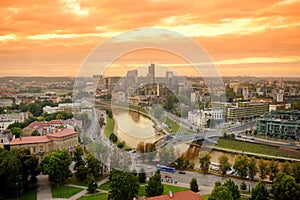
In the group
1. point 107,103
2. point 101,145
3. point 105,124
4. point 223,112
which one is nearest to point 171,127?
point 105,124

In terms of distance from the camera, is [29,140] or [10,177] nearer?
[10,177]

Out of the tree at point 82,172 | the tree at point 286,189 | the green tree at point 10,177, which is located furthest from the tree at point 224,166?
the green tree at point 10,177

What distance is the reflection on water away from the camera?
6957 mm

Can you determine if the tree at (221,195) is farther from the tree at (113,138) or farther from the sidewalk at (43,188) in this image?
the tree at (113,138)

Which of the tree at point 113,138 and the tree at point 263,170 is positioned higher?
the tree at point 113,138

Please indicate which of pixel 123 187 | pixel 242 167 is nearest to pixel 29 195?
pixel 123 187

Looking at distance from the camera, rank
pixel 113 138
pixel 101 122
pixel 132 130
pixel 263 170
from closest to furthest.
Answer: pixel 263 170 → pixel 113 138 → pixel 132 130 → pixel 101 122

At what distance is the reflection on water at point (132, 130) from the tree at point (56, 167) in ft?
6.22

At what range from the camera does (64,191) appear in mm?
4590

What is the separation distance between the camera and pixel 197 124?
30.6 feet

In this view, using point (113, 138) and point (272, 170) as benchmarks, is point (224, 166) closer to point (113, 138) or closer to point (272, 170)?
point (272, 170)

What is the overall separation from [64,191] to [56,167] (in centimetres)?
37

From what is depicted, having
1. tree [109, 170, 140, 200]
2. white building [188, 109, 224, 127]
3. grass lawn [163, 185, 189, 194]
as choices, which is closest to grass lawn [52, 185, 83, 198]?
tree [109, 170, 140, 200]

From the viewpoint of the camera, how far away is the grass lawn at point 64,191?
4.43 m
